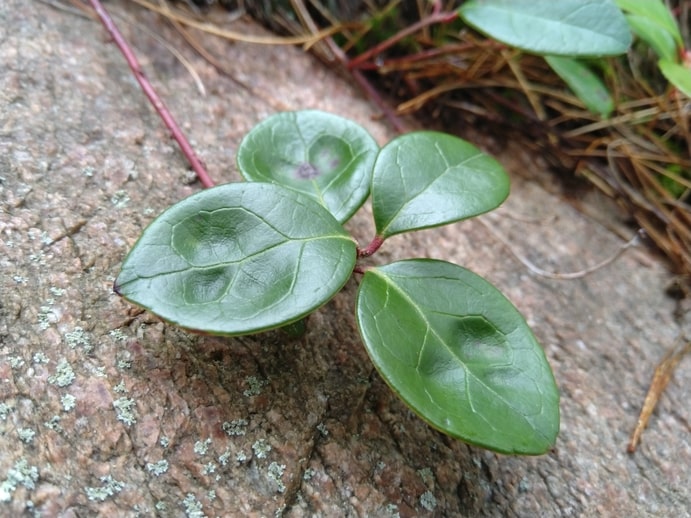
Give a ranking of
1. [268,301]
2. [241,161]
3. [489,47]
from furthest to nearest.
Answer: [489,47]
[241,161]
[268,301]

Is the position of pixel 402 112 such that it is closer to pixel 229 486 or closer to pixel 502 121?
pixel 502 121

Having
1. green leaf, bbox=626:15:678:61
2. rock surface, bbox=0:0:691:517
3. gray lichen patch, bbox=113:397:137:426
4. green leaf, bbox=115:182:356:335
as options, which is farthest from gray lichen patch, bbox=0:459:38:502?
green leaf, bbox=626:15:678:61

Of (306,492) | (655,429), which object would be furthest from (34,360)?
(655,429)

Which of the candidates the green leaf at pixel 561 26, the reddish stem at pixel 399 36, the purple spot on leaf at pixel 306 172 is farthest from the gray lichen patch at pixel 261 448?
the reddish stem at pixel 399 36

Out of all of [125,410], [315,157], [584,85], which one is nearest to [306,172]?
[315,157]

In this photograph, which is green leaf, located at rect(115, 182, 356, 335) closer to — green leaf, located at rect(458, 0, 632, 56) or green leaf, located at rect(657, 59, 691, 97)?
green leaf, located at rect(458, 0, 632, 56)

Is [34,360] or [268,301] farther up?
[268,301]

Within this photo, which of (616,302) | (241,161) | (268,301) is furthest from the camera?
(616,302)
